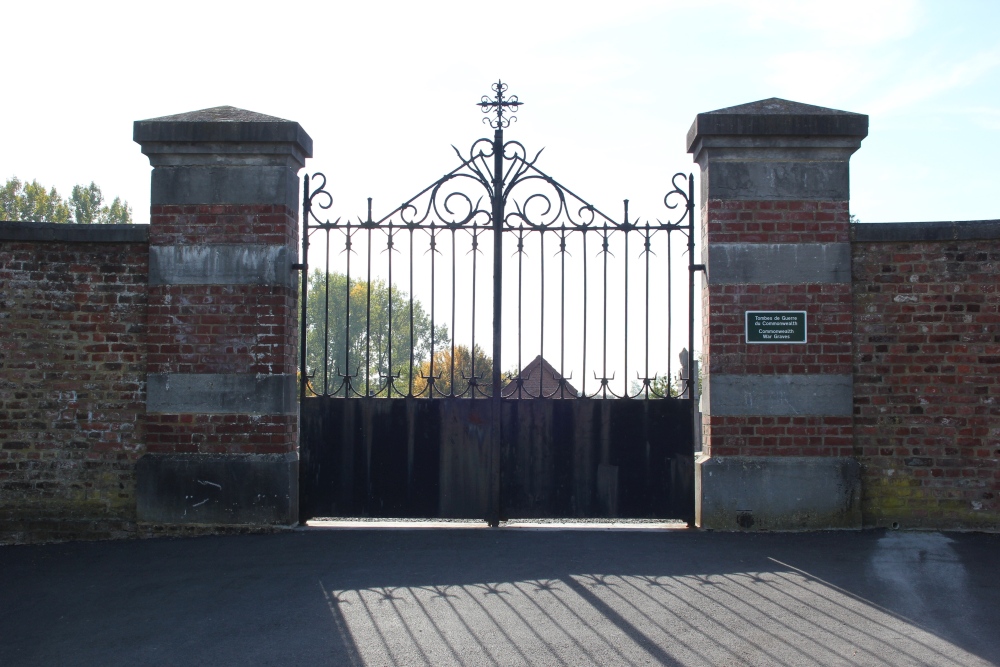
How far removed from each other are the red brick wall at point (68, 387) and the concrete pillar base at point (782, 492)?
4.47 m

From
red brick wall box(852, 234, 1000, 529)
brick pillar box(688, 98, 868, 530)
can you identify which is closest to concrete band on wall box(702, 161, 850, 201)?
brick pillar box(688, 98, 868, 530)

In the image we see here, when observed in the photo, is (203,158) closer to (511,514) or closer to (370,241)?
(370,241)

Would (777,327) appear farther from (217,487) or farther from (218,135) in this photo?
(218,135)

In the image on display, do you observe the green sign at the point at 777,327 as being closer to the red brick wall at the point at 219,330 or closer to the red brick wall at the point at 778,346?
the red brick wall at the point at 778,346

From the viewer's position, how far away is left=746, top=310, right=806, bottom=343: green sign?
6320mm

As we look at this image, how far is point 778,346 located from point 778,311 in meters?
0.27

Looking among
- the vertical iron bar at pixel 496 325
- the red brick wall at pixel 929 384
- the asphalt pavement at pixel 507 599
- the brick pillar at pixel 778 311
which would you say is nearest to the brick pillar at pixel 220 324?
the asphalt pavement at pixel 507 599

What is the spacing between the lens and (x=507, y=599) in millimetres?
4664

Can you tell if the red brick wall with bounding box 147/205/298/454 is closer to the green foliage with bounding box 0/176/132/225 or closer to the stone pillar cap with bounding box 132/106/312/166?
the stone pillar cap with bounding box 132/106/312/166

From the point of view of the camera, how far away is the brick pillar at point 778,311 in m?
6.26

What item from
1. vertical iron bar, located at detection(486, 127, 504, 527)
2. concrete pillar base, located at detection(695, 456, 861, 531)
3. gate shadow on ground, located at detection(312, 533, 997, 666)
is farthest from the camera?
vertical iron bar, located at detection(486, 127, 504, 527)

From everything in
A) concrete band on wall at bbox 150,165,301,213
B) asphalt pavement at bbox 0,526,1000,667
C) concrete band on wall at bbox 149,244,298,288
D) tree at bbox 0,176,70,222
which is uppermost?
tree at bbox 0,176,70,222

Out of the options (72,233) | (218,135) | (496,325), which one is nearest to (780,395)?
(496,325)

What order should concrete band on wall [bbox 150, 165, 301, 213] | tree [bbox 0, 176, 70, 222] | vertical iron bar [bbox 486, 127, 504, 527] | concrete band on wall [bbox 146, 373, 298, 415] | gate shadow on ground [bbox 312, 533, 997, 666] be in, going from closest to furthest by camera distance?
gate shadow on ground [bbox 312, 533, 997, 666] < concrete band on wall [bbox 146, 373, 298, 415] < concrete band on wall [bbox 150, 165, 301, 213] < vertical iron bar [bbox 486, 127, 504, 527] < tree [bbox 0, 176, 70, 222]
